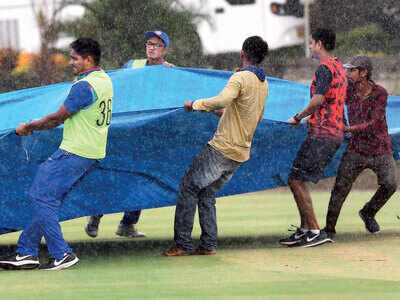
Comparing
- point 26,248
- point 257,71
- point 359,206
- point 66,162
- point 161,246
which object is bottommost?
point 359,206

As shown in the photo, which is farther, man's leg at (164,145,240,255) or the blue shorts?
the blue shorts

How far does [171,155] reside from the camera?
28.1 feet

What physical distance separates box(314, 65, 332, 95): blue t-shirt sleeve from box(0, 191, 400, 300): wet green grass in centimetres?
135

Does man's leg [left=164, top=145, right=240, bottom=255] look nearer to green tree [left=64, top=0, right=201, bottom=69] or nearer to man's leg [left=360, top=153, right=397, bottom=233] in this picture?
man's leg [left=360, top=153, right=397, bottom=233]

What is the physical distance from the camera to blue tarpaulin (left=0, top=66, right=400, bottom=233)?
798 cm

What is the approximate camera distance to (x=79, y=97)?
7.07 meters

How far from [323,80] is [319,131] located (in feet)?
1.46

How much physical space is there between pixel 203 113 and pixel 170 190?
2.93 feet

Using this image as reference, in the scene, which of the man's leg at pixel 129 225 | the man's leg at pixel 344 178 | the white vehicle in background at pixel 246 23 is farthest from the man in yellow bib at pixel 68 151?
the white vehicle in background at pixel 246 23

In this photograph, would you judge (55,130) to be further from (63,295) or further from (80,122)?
(63,295)

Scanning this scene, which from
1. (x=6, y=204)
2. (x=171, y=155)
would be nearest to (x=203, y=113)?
(x=171, y=155)

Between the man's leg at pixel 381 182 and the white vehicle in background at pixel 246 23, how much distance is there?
44.1ft

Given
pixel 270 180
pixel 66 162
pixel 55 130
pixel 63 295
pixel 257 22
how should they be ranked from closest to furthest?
pixel 63 295, pixel 66 162, pixel 55 130, pixel 270 180, pixel 257 22

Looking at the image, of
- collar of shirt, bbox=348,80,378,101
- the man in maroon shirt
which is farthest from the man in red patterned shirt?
collar of shirt, bbox=348,80,378,101
